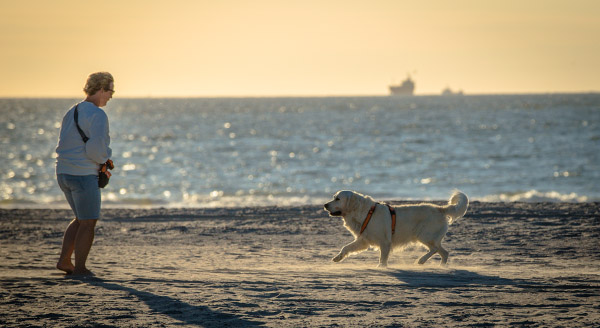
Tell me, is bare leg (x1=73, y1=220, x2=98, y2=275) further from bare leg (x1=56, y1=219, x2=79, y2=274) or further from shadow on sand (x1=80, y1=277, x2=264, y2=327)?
shadow on sand (x1=80, y1=277, x2=264, y2=327)

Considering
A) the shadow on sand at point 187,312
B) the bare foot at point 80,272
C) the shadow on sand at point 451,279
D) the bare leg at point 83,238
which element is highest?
the bare leg at point 83,238

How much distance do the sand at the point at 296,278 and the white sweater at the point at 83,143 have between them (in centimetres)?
110

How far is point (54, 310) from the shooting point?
206 inches

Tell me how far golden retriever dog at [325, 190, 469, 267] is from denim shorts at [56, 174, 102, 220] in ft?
8.63

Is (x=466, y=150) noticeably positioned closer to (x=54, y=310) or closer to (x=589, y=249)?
(x=589, y=249)

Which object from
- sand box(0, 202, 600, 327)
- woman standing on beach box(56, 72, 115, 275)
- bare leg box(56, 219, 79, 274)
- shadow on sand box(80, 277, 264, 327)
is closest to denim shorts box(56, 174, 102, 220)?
woman standing on beach box(56, 72, 115, 275)

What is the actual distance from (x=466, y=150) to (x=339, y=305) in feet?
89.2

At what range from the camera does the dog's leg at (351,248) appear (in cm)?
755

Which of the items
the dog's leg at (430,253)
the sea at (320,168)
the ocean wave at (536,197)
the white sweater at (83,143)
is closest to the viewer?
the white sweater at (83,143)

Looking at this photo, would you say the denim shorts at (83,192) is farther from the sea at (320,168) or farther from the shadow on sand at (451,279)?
the sea at (320,168)

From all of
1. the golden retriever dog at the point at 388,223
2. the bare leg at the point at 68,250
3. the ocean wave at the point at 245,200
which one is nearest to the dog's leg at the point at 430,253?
the golden retriever dog at the point at 388,223

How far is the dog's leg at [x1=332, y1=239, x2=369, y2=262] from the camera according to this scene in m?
7.55

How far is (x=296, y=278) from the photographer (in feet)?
21.2

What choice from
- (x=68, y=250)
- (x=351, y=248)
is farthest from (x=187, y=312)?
(x=351, y=248)
